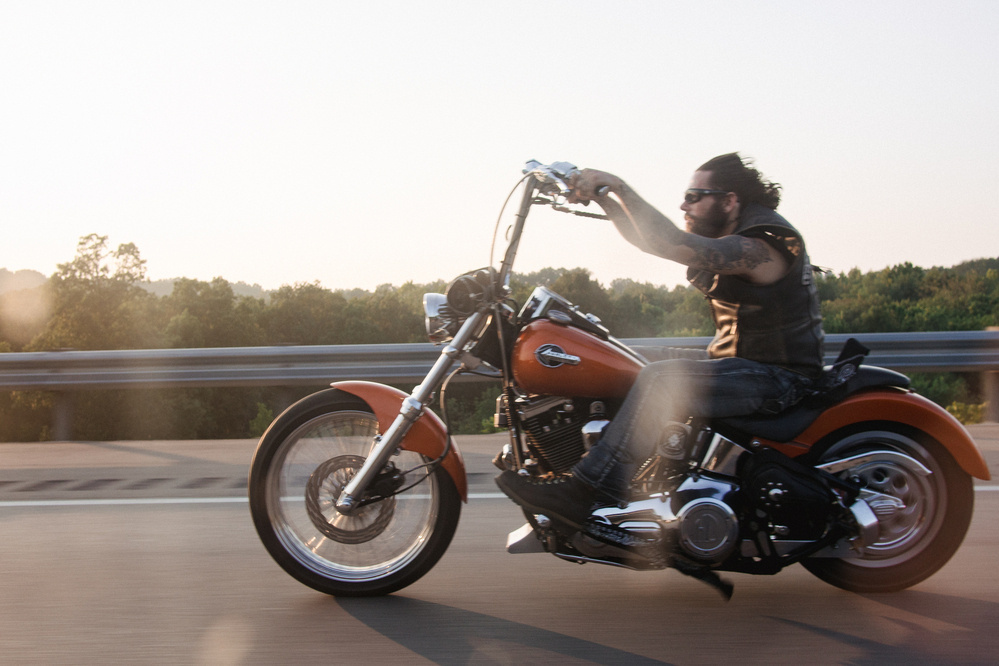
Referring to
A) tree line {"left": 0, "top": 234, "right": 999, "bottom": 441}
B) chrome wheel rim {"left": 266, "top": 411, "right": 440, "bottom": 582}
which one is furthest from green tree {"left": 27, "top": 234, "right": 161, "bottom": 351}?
chrome wheel rim {"left": 266, "top": 411, "right": 440, "bottom": 582}

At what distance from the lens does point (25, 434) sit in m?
27.0

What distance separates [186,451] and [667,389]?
462cm

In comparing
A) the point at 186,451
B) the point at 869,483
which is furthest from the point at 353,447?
the point at 186,451

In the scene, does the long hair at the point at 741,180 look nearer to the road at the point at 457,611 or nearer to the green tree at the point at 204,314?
the road at the point at 457,611

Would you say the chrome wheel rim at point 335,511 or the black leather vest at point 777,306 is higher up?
the black leather vest at point 777,306

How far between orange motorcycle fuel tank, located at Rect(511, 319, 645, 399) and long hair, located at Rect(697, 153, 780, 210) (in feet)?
2.34

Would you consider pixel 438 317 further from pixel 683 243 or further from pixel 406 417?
pixel 683 243

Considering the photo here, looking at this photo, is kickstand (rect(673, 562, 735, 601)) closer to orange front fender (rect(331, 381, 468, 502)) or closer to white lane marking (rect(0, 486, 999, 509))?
orange front fender (rect(331, 381, 468, 502))

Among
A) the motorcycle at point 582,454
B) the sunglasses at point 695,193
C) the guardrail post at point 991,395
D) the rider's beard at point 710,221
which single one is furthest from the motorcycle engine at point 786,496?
the guardrail post at point 991,395

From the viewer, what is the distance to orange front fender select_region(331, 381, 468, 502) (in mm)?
3395

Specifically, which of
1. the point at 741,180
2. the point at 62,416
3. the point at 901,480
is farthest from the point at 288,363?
the point at 901,480

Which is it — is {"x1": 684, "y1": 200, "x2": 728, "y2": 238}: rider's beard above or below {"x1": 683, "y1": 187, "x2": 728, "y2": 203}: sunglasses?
below

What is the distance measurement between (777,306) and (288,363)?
4.99 m

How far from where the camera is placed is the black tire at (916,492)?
Result: 10.7 ft
